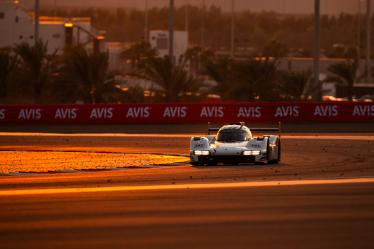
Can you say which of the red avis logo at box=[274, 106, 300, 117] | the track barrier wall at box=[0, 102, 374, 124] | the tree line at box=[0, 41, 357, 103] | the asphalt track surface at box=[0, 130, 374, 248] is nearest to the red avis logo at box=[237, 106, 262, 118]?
the track barrier wall at box=[0, 102, 374, 124]

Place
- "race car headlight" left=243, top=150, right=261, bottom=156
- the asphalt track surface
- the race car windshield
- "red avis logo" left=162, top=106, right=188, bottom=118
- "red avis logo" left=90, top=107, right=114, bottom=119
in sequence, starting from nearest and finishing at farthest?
the asphalt track surface → "race car headlight" left=243, top=150, right=261, bottom=156 → the race car windshield → "red avis logo" left=90, top=107, right=114, bottom=119 → "red avis logo" left=162, top=106, right=188, bottom=118

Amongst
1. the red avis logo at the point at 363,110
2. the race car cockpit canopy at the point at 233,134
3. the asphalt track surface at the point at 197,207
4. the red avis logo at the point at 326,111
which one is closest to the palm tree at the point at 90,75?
the red avis logo at the point at 326,111

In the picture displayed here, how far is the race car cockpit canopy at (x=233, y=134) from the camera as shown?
26719mm

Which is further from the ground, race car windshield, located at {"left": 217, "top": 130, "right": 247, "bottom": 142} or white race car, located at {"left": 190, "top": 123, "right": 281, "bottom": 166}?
race car windshield, located at {"left": 217, "top": 130, "right": 247, "bottom": 142}

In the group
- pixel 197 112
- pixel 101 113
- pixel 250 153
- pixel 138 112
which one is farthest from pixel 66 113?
pixel 250 153

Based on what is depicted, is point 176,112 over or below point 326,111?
below

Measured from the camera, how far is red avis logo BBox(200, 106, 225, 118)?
157 feet

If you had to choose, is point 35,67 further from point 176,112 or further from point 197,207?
point 197,207

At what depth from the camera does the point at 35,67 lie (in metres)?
61.3

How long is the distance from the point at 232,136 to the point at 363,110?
887 inches

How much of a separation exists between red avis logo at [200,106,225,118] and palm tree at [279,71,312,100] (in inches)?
475

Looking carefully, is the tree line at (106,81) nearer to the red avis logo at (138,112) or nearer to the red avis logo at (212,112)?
the red avis logo at (138,112)

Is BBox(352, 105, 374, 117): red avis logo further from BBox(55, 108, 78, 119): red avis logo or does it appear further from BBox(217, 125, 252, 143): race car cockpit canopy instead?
BBox(217, 125, 252, 143): race car cockpit canopy

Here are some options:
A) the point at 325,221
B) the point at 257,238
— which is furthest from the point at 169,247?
the point at 325,221
